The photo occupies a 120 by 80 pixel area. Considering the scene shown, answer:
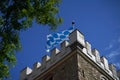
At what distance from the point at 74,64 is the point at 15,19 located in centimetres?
747

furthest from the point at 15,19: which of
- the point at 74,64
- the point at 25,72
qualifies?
the point at 25,72

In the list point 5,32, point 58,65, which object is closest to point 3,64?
point 5,32

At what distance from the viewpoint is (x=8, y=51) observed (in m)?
10.6

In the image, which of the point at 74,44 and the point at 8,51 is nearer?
the point at 8,51

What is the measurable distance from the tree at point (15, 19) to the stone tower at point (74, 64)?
6.17 meters

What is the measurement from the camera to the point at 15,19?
1058 cm

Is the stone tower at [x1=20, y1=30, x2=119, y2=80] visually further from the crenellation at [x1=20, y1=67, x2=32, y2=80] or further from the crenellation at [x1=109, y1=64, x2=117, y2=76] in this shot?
the crenellation at [x1=20, y1=67, x2=32, y2=80]

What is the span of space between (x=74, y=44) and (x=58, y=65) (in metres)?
1.64

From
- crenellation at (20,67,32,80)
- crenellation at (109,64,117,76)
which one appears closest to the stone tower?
crenellation at (109,64,117,76)

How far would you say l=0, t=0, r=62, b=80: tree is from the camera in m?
10.5

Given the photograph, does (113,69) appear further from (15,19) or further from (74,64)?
(15,19)

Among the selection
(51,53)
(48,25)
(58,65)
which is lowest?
(48,25)

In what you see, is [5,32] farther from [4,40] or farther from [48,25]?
[48,25]

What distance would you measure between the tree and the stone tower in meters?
6.17
